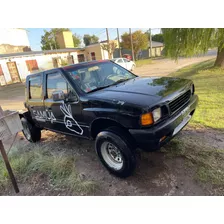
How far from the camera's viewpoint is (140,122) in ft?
7.77

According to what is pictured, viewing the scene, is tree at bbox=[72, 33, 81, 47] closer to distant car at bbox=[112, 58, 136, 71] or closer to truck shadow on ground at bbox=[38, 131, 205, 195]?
distant car at bbox=[112, 58, 136, 71]

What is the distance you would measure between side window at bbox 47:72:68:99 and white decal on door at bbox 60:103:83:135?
0.95ft

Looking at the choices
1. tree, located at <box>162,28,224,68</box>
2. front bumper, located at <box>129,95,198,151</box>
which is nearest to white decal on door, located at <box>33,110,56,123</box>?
front bumper, located at <box>129,95,198,151</box>

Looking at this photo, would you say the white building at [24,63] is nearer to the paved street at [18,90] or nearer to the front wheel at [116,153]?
the paved street at [18,90]

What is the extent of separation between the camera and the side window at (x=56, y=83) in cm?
322

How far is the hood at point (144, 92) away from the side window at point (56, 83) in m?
0.58

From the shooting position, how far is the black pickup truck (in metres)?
2.42

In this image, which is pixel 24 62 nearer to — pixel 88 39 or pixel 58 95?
pixel 58 95

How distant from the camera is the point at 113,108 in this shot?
2551 millimetres

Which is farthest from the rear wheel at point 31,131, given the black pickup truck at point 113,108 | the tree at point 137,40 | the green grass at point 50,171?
the tree at point 137,40

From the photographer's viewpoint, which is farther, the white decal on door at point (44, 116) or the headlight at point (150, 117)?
the white decal on door at point (44, 116)

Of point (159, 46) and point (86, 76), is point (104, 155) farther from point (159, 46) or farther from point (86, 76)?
point (159, 46)
